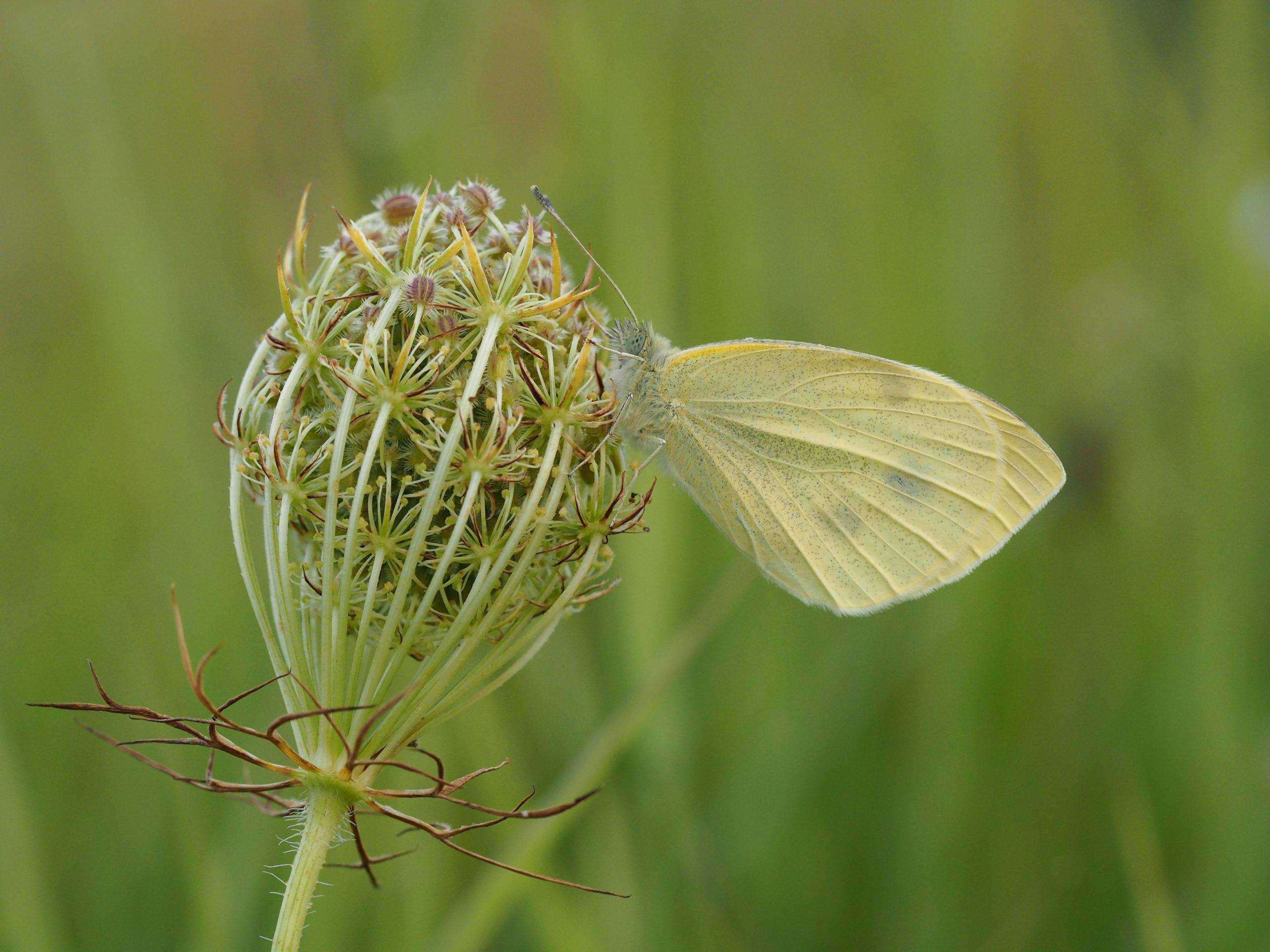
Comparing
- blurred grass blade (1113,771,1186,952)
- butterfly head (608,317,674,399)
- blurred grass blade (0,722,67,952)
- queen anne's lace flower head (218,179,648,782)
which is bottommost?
blurred grass blade (1113,771,1186,952)

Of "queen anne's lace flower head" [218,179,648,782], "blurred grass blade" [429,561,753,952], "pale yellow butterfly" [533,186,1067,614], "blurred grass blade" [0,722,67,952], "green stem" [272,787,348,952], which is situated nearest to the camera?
"green stem" [272,787,348,952]

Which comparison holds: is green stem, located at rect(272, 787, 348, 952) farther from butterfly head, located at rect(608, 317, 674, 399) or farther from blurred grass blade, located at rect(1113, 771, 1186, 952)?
blurred grass blade, located at rect(1113, 771, 1186, 952)

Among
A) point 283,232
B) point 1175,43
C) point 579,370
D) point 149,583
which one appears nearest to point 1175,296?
point 1175,43

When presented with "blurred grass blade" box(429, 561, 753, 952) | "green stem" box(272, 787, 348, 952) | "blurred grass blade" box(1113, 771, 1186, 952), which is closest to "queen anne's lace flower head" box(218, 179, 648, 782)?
"green stem" box(272, 787, 348, 952)

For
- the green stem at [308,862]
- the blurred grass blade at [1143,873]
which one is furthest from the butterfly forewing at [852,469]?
the green stem at [308,862]

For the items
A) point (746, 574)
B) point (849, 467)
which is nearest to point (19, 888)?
point (746, 574)

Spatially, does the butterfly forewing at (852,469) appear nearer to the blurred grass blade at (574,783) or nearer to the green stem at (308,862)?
the blurred grass blade at (574,783)

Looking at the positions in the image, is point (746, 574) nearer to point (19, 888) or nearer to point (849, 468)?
point (849, 468)
